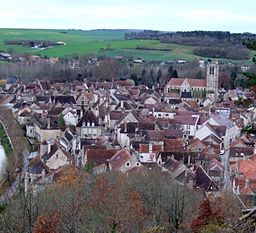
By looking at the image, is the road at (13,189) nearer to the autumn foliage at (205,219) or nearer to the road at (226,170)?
the autumn foliage at (205,219)

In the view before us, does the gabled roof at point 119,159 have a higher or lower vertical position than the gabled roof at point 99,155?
higher

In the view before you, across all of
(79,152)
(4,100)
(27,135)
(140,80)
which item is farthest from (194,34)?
(79,152)

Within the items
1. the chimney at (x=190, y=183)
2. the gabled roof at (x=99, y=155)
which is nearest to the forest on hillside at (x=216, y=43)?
the gabled roof at (x=99, y=155)

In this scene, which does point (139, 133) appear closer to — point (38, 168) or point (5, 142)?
point (5, 142)

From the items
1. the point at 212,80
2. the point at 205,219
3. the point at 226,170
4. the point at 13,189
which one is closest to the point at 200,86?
the point at 212,80

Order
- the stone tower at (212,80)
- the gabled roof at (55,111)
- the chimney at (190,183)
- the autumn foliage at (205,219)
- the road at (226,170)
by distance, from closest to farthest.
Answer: the autumn foliage at (205,219) → the chimney at (190,183) → the road at (226,170) → the gabled roof at (55,111) → the stone tower at (212,80)

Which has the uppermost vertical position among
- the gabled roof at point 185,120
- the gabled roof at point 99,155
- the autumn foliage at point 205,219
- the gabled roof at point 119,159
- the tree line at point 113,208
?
the autumn foliage at point 205,219

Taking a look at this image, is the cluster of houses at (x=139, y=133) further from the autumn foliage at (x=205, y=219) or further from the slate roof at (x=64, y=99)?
the autumn foliage at (x=205, y=219)

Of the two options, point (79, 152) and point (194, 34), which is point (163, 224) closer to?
point (79, 152)

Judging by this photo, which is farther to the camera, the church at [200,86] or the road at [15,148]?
the church at [200,86]

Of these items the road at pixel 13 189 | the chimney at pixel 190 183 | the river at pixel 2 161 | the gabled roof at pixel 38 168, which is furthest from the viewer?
the river at pixel 2 161
